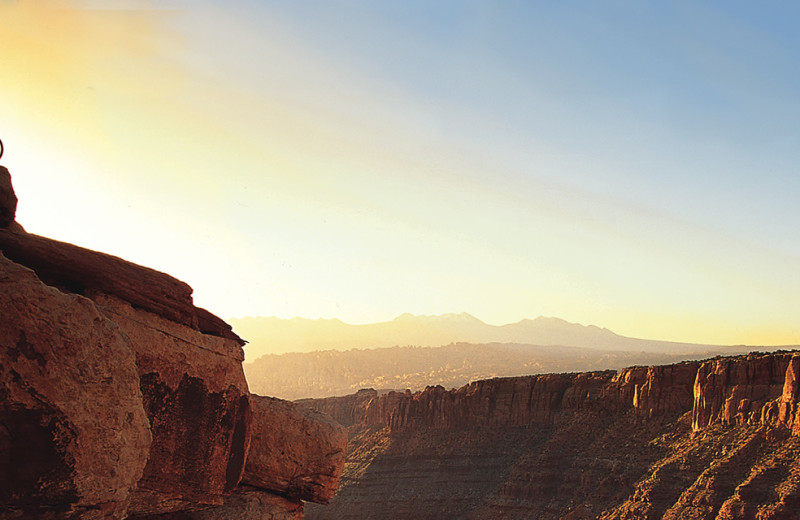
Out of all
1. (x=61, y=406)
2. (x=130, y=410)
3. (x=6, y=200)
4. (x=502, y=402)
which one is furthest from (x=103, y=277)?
(x=502, y=402)

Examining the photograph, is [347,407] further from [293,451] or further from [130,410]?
[130,410]

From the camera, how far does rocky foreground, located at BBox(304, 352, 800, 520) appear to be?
→ 5256 cm

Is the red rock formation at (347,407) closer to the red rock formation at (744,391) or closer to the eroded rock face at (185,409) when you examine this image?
the red rock formation at (744,391)

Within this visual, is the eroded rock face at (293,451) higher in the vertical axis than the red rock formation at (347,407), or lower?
higher

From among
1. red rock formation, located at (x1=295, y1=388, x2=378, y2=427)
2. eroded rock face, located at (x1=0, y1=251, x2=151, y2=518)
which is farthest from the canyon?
red rock formation, located at (x1=295, y1=388, x2=378, y2=427)

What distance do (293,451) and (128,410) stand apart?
14.7 ft

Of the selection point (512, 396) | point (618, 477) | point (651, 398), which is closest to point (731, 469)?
point (618, 477)

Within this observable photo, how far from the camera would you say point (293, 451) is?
41.6 feet

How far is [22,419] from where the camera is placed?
769 centimetres

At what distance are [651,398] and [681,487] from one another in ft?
43.5

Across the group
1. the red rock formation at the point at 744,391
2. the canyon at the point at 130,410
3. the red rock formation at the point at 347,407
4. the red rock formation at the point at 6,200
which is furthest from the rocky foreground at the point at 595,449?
the red rock formation at the point at 6,200

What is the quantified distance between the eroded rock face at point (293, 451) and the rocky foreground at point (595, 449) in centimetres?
4209

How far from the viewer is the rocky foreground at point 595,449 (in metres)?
52.6

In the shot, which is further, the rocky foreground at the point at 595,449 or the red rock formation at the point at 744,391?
the red rock formation at the point at 744,391
